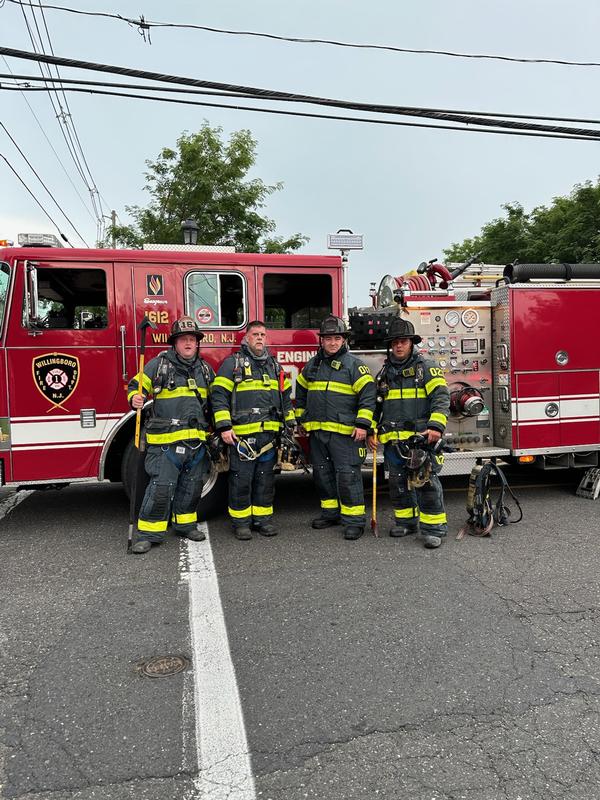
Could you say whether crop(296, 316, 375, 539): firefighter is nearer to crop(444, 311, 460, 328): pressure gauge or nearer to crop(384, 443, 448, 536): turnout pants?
crop(384, 443, 448, 536): turnout pants

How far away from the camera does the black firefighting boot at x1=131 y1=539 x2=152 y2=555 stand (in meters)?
4.91

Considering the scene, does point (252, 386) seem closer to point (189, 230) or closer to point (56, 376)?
point (56, 376)

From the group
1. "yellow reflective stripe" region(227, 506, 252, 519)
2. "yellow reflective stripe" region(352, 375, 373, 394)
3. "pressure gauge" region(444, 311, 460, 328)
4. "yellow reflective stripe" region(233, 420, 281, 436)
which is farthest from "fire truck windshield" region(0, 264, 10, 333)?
"pressure gauge" region(444, 311, 460, 328)

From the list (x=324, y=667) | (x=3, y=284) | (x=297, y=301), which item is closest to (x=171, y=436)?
(x=297, y=301)

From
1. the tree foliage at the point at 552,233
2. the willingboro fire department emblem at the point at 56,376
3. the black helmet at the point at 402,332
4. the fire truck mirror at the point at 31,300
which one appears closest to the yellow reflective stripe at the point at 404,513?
the black helmet at the point at 402,332

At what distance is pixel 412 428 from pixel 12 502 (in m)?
4.65

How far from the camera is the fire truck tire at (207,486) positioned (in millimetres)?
5527

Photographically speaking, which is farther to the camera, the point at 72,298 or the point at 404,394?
the point at 72,298

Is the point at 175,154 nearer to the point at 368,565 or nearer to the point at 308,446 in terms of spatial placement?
the point at 308,446

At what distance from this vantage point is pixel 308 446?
6035 mm

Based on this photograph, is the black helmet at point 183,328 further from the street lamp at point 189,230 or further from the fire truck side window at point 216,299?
the street lamp at point 189,230

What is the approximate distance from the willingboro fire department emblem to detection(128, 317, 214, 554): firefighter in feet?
2.27

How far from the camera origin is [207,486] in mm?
5742

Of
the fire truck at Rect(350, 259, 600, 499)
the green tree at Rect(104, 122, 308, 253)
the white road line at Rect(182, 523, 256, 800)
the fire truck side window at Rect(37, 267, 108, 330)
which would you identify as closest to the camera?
the white road line at Rect(182, 523, 256, 800)
